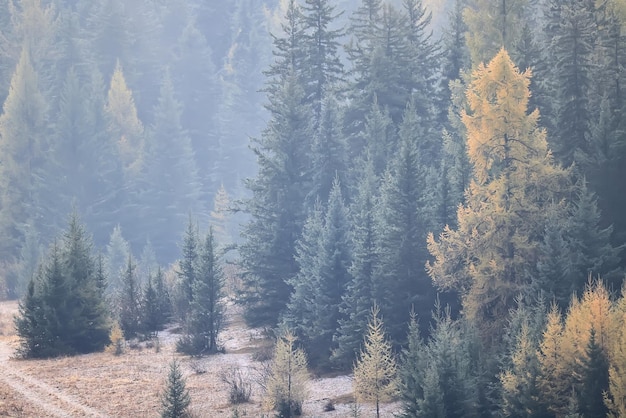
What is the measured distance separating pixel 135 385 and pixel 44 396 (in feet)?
12.5

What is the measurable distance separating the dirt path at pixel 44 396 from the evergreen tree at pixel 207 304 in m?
8.76

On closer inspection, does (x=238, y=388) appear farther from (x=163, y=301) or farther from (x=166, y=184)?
(x=166, y=184)

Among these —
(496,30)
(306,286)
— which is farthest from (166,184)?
(306,286)

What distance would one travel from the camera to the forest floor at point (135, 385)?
1164 inches

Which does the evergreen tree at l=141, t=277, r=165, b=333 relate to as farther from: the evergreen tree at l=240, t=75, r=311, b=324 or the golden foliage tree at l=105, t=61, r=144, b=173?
the golden foliage tree at l=105, t=61, r=144, b=173

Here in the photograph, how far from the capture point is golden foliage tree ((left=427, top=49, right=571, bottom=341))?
3212cm

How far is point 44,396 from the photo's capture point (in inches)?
1217

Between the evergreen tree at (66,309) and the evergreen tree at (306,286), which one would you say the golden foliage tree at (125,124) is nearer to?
the evergreen tree at (66,309)

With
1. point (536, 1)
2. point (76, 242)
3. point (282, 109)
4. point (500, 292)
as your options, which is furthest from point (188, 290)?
point (536, 1)

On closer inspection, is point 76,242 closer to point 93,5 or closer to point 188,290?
point 188,290

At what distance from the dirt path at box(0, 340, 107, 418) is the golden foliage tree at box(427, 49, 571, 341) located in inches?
576

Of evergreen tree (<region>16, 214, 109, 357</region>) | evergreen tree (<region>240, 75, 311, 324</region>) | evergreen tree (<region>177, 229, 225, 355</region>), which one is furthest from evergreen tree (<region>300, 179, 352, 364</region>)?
evergreen tree (<region>16, 214, 109, 357</region>)

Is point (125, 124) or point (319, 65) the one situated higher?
point (125, 124)

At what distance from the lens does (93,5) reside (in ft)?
344
